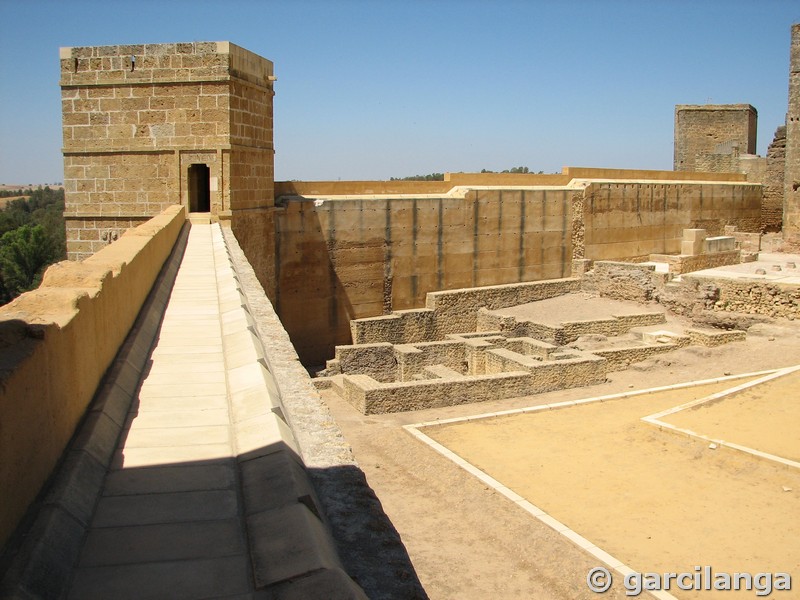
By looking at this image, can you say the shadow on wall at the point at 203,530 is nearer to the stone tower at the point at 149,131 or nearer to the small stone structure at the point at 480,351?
the small stone structure at the point at 480,351

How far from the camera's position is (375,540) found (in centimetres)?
272

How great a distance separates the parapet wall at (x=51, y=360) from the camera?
235 cm

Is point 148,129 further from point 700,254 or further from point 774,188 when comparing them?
point 774,188

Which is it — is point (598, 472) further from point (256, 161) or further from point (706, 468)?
point (256, 161)

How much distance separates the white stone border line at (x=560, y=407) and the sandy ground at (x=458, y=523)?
0.09 m

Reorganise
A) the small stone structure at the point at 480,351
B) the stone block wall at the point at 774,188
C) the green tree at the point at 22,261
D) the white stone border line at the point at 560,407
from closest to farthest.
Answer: the white stone border line at the point at 560,407 → the small stone structure at the point at 480,351 → the stone block wall at the point at 774,188 → the green tree at the point at 22,261

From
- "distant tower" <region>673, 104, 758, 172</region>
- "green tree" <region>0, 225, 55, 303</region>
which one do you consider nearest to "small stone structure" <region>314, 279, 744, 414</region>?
"distant tower" <region>673, 104, 758, 172</region>

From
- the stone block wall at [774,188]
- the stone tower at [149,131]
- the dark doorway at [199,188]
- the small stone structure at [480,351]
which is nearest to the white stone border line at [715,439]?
the small stone structure at [480,351]

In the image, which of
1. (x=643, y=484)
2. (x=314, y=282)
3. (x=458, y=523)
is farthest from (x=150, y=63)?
(x=643, y=484)

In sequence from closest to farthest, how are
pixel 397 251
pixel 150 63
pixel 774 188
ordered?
pixel 150 63, pixel 397 251, pixel 774 188

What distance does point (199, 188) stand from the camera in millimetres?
13773

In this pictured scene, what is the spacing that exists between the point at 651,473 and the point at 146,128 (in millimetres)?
9167

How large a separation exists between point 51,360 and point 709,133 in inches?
1423

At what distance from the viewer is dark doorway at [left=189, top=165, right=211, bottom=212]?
1329cm
